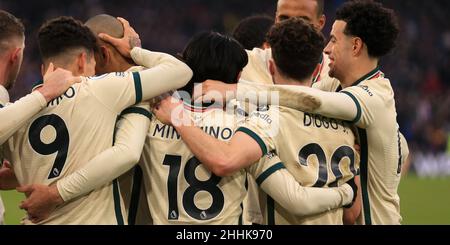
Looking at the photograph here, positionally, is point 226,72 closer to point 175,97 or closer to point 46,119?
point 175,97

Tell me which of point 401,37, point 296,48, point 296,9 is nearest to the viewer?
point 296,48

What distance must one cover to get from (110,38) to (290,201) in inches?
60.1

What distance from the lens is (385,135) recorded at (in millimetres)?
4672

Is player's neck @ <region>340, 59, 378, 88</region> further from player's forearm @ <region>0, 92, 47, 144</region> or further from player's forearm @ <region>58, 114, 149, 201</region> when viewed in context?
player's forearm @ <region>0, 92, 47, 144</region>

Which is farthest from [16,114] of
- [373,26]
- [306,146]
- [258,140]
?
[373,26]

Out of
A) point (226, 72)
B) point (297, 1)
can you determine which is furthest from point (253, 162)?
point (297, 1)

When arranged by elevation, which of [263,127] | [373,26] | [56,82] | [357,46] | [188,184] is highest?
[373,26]

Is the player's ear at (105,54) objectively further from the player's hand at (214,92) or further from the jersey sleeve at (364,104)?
the jersey sleeve at (364,104)

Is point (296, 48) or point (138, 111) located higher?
point (296, 48)

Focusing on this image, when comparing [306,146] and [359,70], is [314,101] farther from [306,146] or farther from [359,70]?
[359,70]

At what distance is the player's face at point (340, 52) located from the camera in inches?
192

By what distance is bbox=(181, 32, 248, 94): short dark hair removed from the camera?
441 cm

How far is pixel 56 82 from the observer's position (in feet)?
13.9

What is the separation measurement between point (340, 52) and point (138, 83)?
1.35 meters
